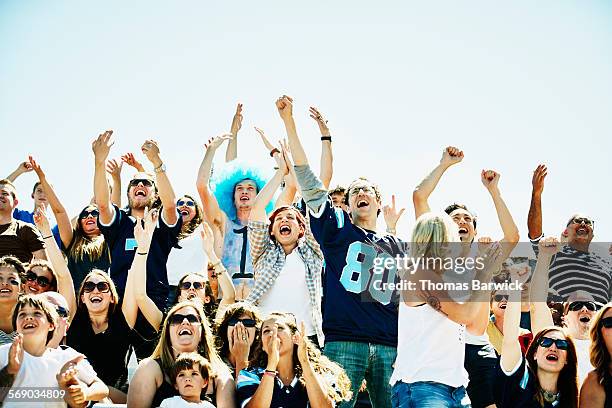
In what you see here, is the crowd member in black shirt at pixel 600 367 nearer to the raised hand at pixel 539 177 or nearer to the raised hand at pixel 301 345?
the raised hand at pixel 539 177

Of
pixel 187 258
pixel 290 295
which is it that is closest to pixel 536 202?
pixel 290 295

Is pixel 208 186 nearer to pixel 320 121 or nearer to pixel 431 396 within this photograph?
pixel 320 121

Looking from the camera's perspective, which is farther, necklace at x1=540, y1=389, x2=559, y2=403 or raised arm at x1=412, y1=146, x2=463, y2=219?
raised arm at x1=412, y1=146, x2=463, y2=219

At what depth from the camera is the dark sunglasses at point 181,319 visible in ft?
18.2

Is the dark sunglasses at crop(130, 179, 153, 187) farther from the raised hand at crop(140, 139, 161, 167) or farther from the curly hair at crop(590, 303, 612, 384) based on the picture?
the curly hair at crop(590, 303, 612, 384)

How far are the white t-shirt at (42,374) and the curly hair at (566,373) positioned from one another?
2891 mm

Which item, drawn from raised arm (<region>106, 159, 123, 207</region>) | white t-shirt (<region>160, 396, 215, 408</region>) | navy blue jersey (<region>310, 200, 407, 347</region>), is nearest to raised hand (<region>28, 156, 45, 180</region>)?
raised arm (<region>106, 159, 123, 207</region>)

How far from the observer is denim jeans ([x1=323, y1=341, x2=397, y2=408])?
592cm

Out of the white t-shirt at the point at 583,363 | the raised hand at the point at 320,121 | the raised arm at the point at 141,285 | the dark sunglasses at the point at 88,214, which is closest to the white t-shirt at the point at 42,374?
the raised arm at the point at 141,285

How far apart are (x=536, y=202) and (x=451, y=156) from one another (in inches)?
46.1

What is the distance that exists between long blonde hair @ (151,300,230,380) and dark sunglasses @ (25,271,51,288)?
1516 millimetres

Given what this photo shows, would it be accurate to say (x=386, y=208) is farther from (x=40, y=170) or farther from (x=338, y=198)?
(x=40, y=170)

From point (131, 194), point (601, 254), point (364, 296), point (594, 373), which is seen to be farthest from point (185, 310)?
point (601, 254)

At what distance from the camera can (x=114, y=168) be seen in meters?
8.27
